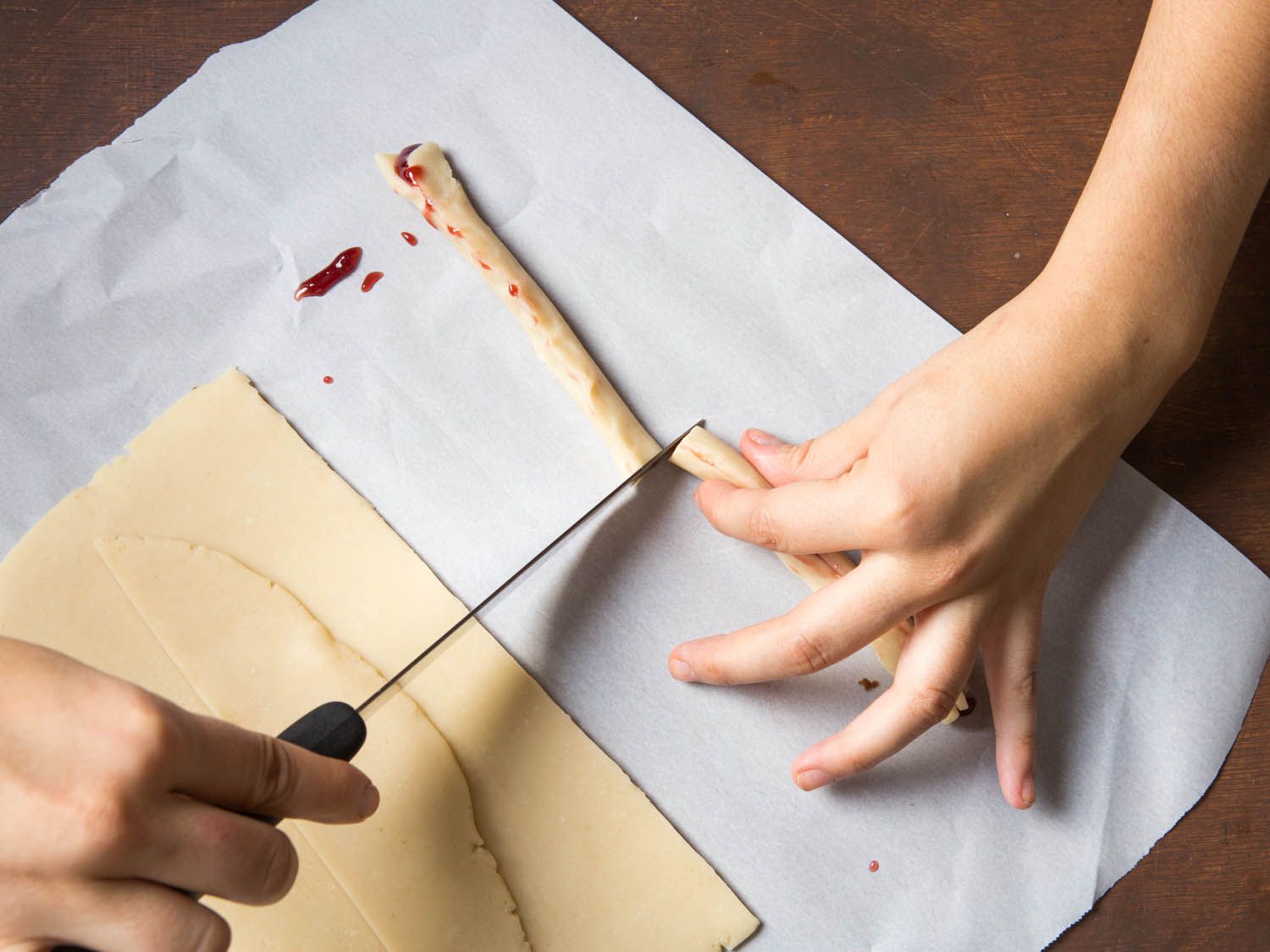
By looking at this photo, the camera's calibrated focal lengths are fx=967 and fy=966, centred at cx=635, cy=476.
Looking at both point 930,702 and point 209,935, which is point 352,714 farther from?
point 930,702

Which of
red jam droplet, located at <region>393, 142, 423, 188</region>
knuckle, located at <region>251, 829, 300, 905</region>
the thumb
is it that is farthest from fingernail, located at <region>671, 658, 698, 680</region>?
red jam droplet, located at <region>393, 142, 423, 188</region>

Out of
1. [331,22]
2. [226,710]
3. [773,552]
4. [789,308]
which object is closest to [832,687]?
[773,552]

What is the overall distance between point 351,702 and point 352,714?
0.81 feet

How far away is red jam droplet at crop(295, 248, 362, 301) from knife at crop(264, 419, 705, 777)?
0.47 m

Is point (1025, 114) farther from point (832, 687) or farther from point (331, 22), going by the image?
point (331, 22)

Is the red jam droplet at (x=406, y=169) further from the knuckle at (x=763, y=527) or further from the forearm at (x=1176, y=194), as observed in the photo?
the forearm at (x=1176, y=194)

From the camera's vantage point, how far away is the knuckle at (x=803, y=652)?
1.00 m

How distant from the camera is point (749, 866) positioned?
1.07 m

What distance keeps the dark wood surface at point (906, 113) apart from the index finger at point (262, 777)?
92 centimetres

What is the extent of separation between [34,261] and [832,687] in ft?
3.79

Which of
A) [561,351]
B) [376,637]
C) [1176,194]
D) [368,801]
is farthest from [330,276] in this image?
[1176,194]

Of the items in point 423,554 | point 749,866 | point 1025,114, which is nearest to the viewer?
point 749,866

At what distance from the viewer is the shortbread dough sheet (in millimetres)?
1057

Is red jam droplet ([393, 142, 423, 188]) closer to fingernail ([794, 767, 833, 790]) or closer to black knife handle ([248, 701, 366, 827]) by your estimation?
black knife handle ([248, 701, 366, 827])
